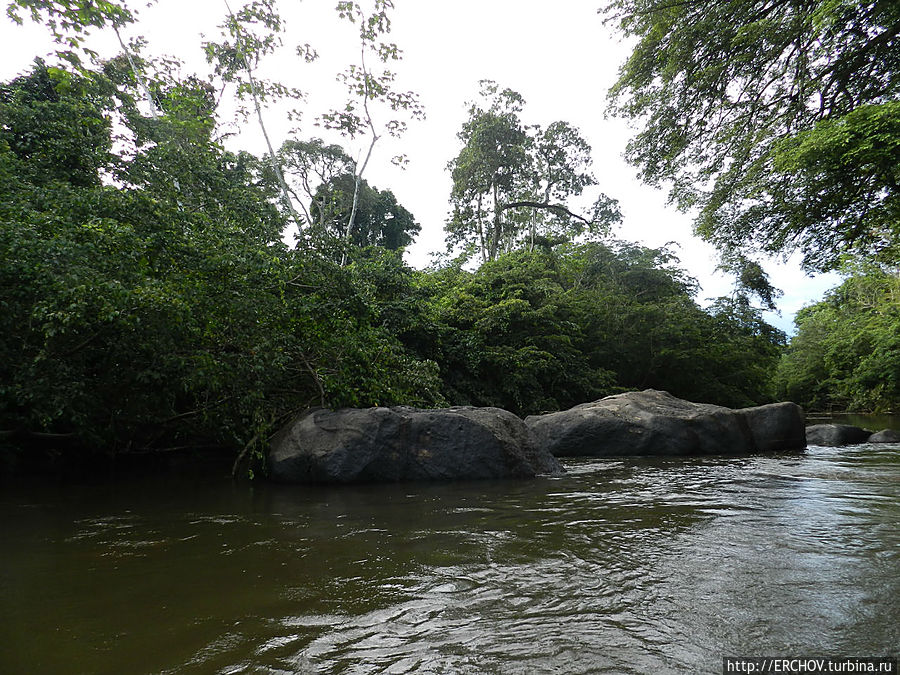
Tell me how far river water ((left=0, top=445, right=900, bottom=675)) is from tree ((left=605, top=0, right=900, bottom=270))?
Result: 20.0 ft

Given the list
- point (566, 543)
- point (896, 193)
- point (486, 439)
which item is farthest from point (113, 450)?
point (896, 193)

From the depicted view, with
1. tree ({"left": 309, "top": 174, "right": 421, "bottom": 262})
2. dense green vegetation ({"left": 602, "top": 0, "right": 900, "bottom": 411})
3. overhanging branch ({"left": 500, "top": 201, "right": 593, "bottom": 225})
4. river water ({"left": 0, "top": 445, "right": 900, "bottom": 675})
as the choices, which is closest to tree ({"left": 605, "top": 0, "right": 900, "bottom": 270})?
dense green vegetation ({"left": 602, "top": 0, "right": 900, "bottom": 411})

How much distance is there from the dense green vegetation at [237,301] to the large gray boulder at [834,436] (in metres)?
4.13

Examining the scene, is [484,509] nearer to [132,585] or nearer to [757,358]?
[132,585]

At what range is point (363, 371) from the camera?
8.16m

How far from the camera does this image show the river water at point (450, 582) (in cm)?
216

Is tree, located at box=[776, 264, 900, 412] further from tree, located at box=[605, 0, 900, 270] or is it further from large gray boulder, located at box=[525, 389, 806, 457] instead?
large gray boulder, located at box=[525, 389, 806, 457]

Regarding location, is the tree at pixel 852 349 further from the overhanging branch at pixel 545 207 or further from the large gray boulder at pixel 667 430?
the large gray boulder at pixel 667 430

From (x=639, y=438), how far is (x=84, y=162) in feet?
36.0

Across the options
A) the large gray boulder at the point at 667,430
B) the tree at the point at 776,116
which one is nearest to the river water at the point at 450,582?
the large gray boulder at the point at 667,430

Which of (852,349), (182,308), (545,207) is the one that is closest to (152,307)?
(182,308)

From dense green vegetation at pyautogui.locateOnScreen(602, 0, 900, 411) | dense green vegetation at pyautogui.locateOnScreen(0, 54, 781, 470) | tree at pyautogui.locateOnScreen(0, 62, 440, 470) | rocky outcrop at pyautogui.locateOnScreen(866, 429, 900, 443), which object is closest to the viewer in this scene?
tree at pyautogui.locateOnScreen(0, 62, 440, 470)

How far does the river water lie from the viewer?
2156mm

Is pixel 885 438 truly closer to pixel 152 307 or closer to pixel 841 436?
pixel 841 436
